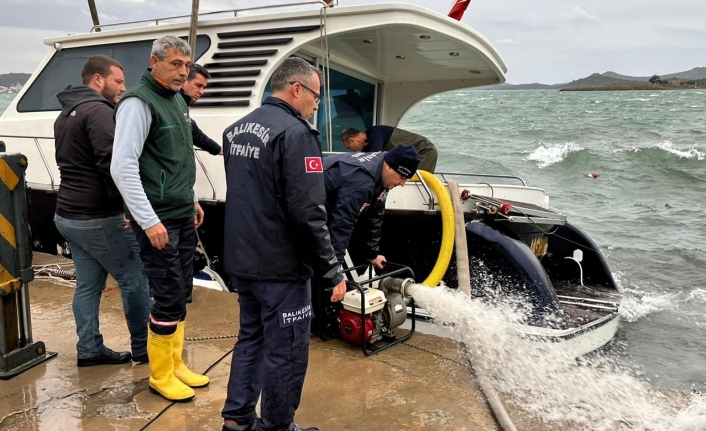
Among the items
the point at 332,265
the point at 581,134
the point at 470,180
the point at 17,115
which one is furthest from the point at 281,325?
the point at 581,134

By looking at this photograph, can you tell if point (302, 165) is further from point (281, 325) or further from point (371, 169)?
point (371, 169)

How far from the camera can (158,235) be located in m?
2.75

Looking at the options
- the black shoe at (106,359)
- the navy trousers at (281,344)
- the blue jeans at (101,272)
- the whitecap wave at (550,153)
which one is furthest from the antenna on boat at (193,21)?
the whitecap wave at (550,153)

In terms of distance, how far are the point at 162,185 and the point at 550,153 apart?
72.8 ft

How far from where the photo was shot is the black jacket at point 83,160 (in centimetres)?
312

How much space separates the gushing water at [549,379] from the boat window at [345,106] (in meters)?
2.68

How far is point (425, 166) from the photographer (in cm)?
611

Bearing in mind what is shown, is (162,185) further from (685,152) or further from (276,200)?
(685,152)

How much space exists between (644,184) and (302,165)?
17.8 metres

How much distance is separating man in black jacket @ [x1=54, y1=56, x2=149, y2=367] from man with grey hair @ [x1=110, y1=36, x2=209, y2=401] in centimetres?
39

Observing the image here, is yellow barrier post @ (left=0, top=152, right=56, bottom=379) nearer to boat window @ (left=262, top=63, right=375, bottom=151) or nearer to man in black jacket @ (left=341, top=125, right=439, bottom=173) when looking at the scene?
man in black jacket @ (left=341, top=125, right=439, bottom=173)

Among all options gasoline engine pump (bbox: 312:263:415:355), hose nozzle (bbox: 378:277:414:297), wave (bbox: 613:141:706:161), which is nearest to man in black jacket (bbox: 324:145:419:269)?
gasoline engine pump (bbox: 312:263:415:355)

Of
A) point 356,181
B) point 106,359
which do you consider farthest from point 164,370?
point 356,181

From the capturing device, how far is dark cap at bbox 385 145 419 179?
3516 mm
